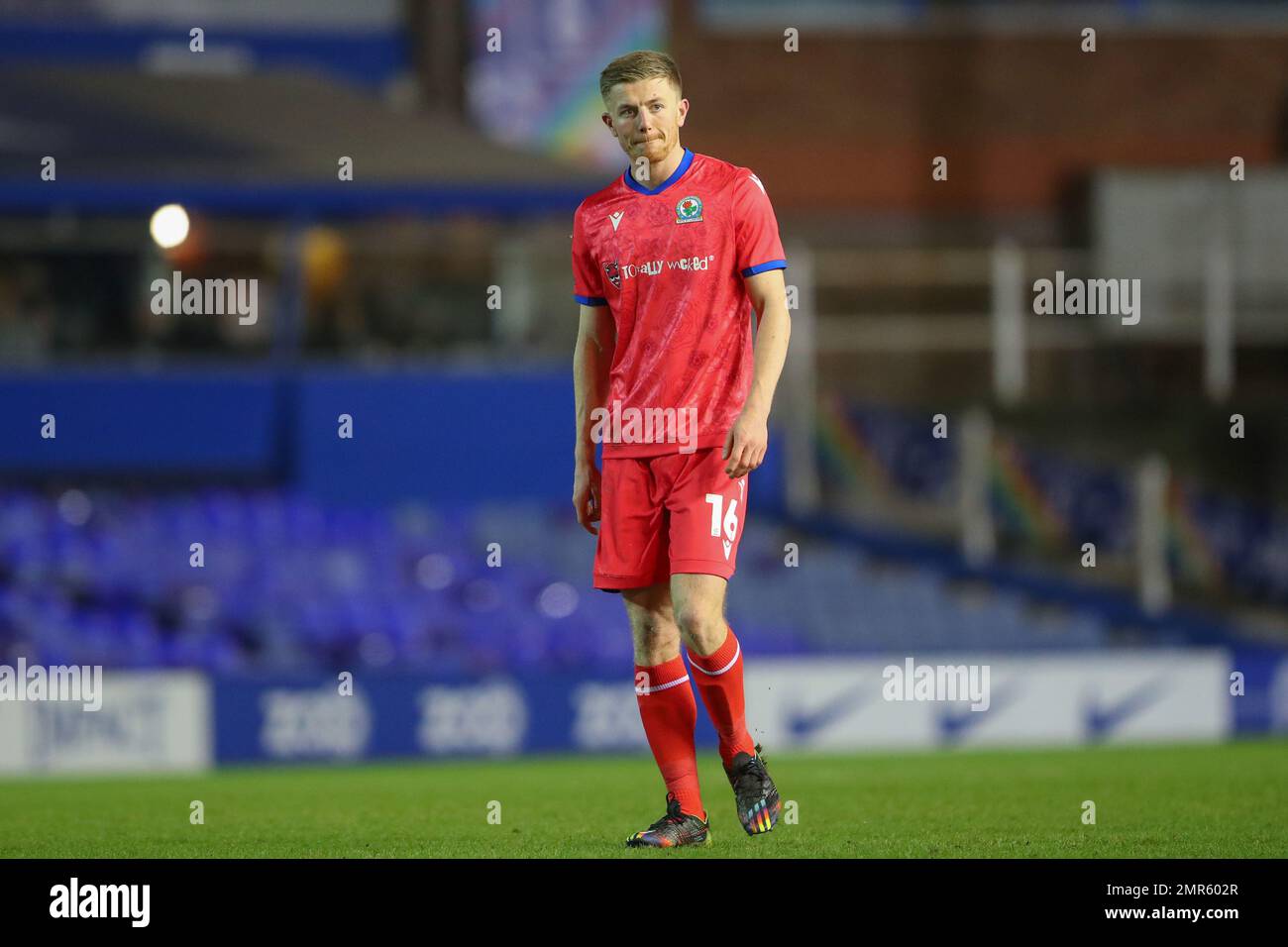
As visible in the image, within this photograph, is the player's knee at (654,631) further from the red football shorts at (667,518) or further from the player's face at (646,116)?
the player's face at (646,116)

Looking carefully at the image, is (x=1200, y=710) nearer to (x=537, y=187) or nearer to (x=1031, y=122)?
(x=537, y=187)

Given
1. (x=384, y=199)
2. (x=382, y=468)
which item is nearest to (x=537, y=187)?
(x=384, y=199)

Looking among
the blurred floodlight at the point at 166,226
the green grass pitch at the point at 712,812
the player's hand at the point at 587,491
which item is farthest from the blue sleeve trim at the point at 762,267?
the blurred floodlight at the point at 166,226

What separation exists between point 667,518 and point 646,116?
1.24 metres

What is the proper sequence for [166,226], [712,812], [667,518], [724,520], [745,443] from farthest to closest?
[166,226]
[712,812]
[667,518]
[724,520]
[745,443]

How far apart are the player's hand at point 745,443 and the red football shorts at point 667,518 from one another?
0.20m

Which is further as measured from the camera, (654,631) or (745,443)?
(654,631)

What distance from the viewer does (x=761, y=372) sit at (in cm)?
621

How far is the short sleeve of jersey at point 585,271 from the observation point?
6.55 meters

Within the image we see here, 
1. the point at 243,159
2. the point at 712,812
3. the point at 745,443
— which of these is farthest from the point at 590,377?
the point at 243,159

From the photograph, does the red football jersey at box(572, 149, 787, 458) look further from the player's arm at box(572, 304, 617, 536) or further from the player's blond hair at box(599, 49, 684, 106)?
the player's blond hair at box(599, 49, 684, 106)

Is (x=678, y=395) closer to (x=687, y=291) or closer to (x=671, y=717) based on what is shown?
(x=687, y=291)

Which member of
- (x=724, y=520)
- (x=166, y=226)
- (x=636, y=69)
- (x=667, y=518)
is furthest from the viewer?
(x=166, y=226)
